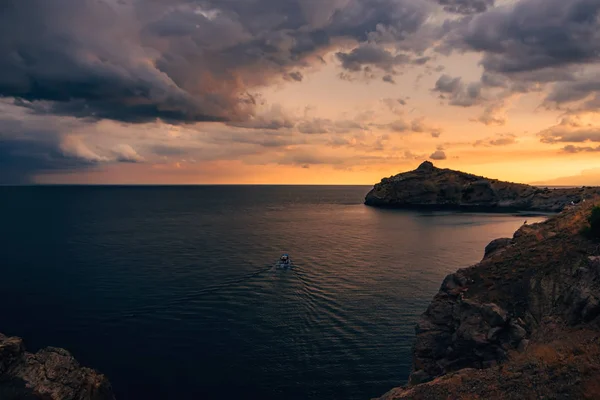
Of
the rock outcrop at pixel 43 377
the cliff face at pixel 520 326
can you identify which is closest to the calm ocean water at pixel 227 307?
the rock outcrop at pixel 43 377

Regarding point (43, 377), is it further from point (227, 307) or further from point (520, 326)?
point (520, 326)

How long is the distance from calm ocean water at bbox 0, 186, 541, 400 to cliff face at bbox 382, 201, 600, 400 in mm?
9440

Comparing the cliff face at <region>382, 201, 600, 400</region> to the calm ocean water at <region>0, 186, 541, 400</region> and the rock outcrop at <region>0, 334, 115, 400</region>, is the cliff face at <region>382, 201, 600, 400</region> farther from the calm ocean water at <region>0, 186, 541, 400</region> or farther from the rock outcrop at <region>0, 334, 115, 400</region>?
the rock outcrop at <region>0, 334, 115, 400</region>

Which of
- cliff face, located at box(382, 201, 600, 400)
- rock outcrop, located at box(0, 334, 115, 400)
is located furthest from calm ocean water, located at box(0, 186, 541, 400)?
cliff face, located at box(382, 201, 600, 400)

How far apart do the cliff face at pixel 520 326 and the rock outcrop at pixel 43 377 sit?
22.4 m

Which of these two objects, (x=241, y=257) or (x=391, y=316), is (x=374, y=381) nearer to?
(x=391, y=316)

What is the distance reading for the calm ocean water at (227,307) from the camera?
37.5 m

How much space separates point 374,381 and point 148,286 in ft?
145

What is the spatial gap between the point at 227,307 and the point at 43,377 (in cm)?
3016

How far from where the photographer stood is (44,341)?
145 ft

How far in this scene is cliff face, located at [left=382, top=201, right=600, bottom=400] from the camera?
2116cm

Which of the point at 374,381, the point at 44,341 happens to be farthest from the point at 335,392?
the point at 44,341

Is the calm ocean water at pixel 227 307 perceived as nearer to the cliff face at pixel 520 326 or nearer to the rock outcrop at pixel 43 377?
the rock outcrop at pixel 43 377

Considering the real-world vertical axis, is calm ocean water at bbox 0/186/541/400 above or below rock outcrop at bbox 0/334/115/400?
below
